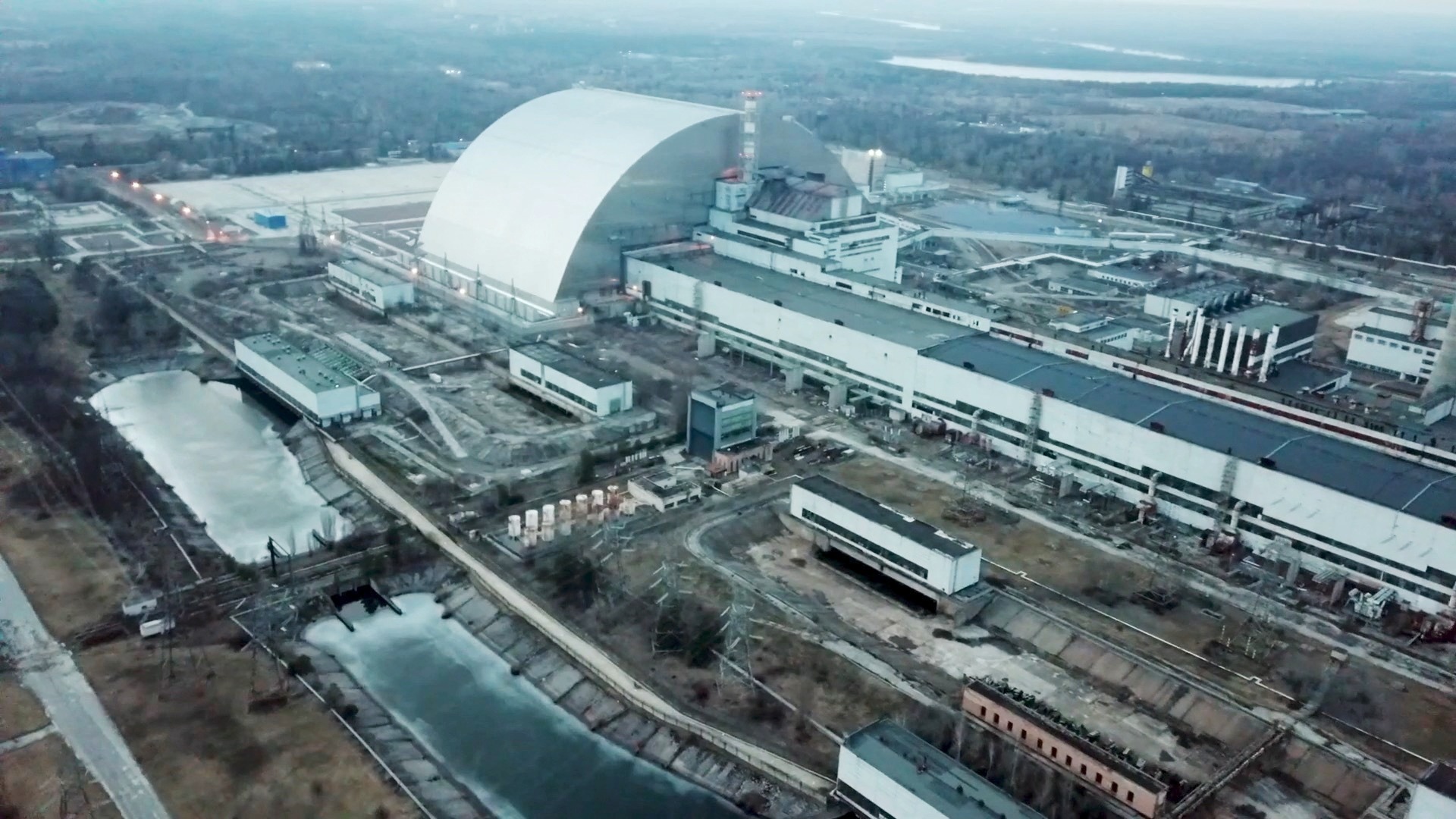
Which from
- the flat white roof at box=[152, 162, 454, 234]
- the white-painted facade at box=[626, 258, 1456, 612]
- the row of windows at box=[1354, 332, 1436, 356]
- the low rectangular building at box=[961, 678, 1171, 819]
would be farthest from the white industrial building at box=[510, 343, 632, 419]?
the flat white roof at box=[152, 162, 454, 234]

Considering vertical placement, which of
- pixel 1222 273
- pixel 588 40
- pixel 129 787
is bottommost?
pixel 129 787

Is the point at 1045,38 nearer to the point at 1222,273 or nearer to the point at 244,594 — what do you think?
the point at 1222,273

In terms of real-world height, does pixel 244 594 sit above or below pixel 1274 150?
below

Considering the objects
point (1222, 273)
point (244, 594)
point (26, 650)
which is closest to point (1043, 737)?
point (244, 594)

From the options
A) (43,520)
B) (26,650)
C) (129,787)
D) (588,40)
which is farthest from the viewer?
(588,40)

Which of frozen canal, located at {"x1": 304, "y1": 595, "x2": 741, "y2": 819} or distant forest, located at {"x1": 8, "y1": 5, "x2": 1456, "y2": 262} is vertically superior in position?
distant forest, located at {"x1": 8, "y1": 5, "x2": 1456, "y2": 262}

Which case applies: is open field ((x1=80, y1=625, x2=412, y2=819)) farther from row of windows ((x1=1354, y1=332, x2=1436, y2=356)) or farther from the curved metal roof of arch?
row of windows ((x1=1354, y1=332, x2=1436, y2=356))

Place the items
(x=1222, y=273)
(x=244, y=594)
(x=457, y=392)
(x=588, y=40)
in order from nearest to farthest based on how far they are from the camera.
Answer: (x=244, y=594)
(x=457, y=392)
(x=1222, y=273)
(x=588, y=40)
